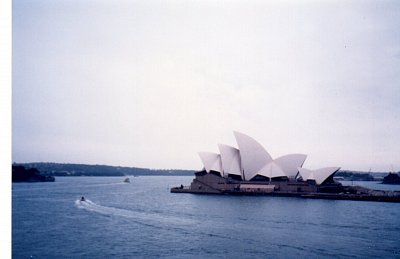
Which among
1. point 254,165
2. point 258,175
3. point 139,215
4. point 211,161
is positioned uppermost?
point 211,161

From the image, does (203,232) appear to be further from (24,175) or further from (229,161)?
(24,175)

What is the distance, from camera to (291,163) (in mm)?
35406

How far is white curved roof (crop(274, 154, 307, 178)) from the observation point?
3531 centimetres

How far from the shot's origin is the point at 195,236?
1466cm

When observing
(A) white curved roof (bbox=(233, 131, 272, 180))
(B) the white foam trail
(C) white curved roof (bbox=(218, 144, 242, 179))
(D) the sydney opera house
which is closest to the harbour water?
(B) the white foam trail

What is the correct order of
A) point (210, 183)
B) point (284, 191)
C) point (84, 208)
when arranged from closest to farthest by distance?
point (84, 208), point (284, 191), point (210, 183)

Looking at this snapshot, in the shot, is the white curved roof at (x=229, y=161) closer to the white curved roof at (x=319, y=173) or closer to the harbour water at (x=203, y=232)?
the white curved roof at (x=319, y=173)

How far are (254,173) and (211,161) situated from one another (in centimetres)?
431

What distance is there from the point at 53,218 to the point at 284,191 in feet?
67.6

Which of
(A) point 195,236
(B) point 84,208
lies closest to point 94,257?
(A) point 195,236

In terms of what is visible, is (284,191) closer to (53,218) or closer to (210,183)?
(210,183)

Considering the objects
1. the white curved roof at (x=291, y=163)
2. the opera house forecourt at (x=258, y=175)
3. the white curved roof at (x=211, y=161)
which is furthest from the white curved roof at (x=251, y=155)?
the white curved roof at (x=211, y=161)

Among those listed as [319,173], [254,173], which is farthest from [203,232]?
[319,173]

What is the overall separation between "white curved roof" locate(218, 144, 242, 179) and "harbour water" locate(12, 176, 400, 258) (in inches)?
439
